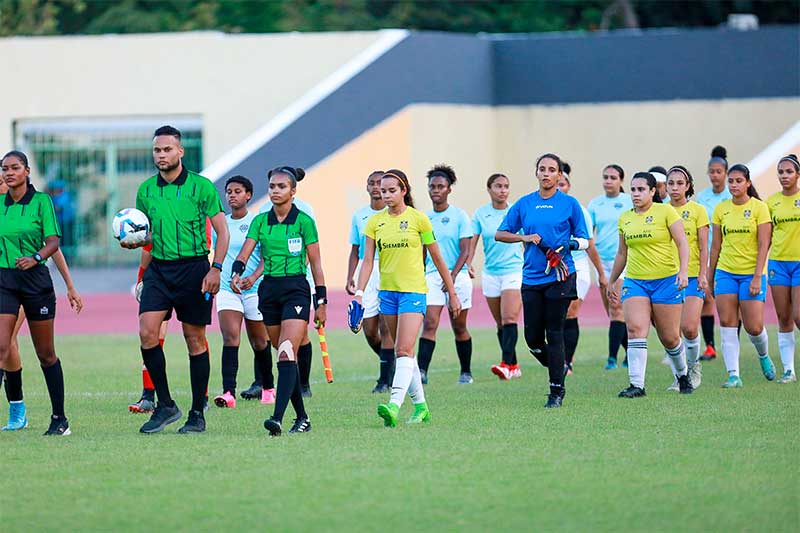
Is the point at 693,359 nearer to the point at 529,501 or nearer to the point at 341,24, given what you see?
the point at 529,501

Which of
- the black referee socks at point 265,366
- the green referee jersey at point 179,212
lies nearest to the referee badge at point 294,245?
the green referee jersey at point 179,212

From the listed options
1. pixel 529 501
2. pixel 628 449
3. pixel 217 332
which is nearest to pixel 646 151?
pixel 217 332

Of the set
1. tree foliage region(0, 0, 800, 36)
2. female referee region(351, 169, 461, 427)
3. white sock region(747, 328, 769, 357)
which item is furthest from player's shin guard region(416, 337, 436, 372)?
tree foliage region(0, 0, 800, 36)

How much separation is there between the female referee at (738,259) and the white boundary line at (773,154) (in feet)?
34.6

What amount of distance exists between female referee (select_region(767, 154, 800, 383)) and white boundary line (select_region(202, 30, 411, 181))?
13737 mm

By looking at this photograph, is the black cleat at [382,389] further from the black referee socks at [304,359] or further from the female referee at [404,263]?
the female referee at [404,263]

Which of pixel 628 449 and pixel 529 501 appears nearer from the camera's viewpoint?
pixel 529 501

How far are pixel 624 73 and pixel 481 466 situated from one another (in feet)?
67.7

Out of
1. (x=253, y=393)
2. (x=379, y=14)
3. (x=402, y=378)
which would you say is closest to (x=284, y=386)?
(x=402, y=378)

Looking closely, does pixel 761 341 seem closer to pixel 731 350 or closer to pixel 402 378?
pixel 731 350

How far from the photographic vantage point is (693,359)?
1373 cm

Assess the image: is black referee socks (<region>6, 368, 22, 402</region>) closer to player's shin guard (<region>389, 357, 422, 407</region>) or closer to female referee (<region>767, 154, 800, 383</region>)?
player's shin guard (<region>389, 357, 422, 407</region>)

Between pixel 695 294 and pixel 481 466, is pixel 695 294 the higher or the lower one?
the higher one

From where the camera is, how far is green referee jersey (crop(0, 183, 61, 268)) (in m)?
10.9
